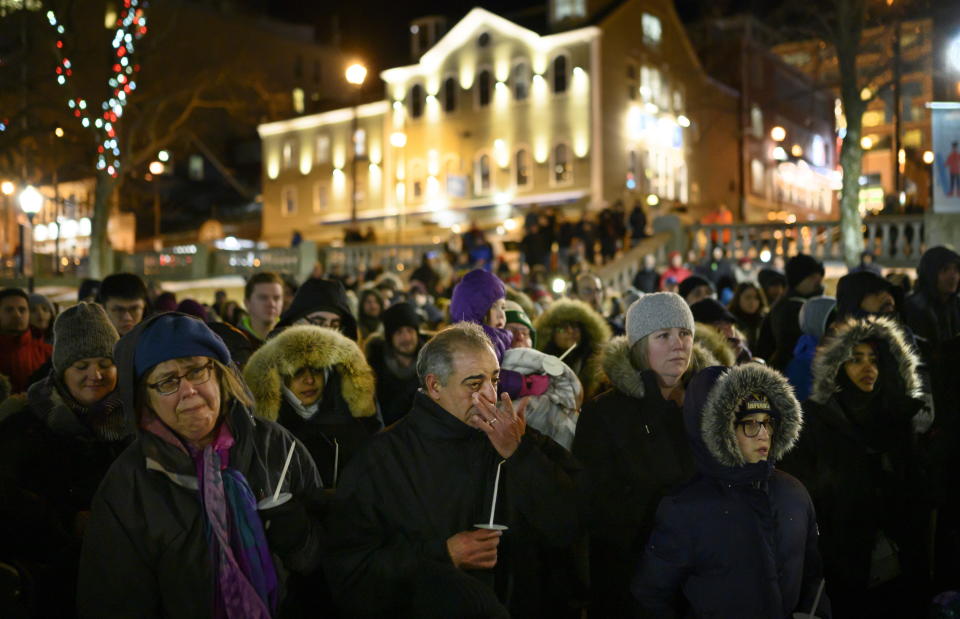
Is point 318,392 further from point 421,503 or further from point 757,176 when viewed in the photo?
point 757,176

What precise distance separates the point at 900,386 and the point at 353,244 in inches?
943

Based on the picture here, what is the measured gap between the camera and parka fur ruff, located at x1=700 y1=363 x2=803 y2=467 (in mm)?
3623

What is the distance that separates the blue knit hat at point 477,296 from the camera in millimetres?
6168

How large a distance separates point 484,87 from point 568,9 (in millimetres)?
5445

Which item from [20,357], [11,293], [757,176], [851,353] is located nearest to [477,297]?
[851,353]

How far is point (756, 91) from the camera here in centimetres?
5044

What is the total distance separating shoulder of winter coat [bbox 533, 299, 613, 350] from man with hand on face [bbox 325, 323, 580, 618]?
135 inches

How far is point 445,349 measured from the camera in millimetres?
3672

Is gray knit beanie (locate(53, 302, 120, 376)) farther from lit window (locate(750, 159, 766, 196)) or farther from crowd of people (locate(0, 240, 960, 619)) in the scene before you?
lit window (locate(750, 159, 766, 196))

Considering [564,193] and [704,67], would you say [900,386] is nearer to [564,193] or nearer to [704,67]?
[564,193]

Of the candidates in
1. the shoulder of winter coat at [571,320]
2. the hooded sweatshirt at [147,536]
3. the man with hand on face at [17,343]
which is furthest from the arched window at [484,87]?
the hooded sweatshirt at [147,536]

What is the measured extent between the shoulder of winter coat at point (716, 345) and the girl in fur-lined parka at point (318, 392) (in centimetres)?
227

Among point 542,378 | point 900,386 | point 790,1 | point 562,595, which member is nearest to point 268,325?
point 542,378

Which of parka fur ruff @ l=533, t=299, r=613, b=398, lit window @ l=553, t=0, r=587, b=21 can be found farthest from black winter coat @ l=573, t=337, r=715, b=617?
lit window @ l=553, t=0, r=587, b=21
